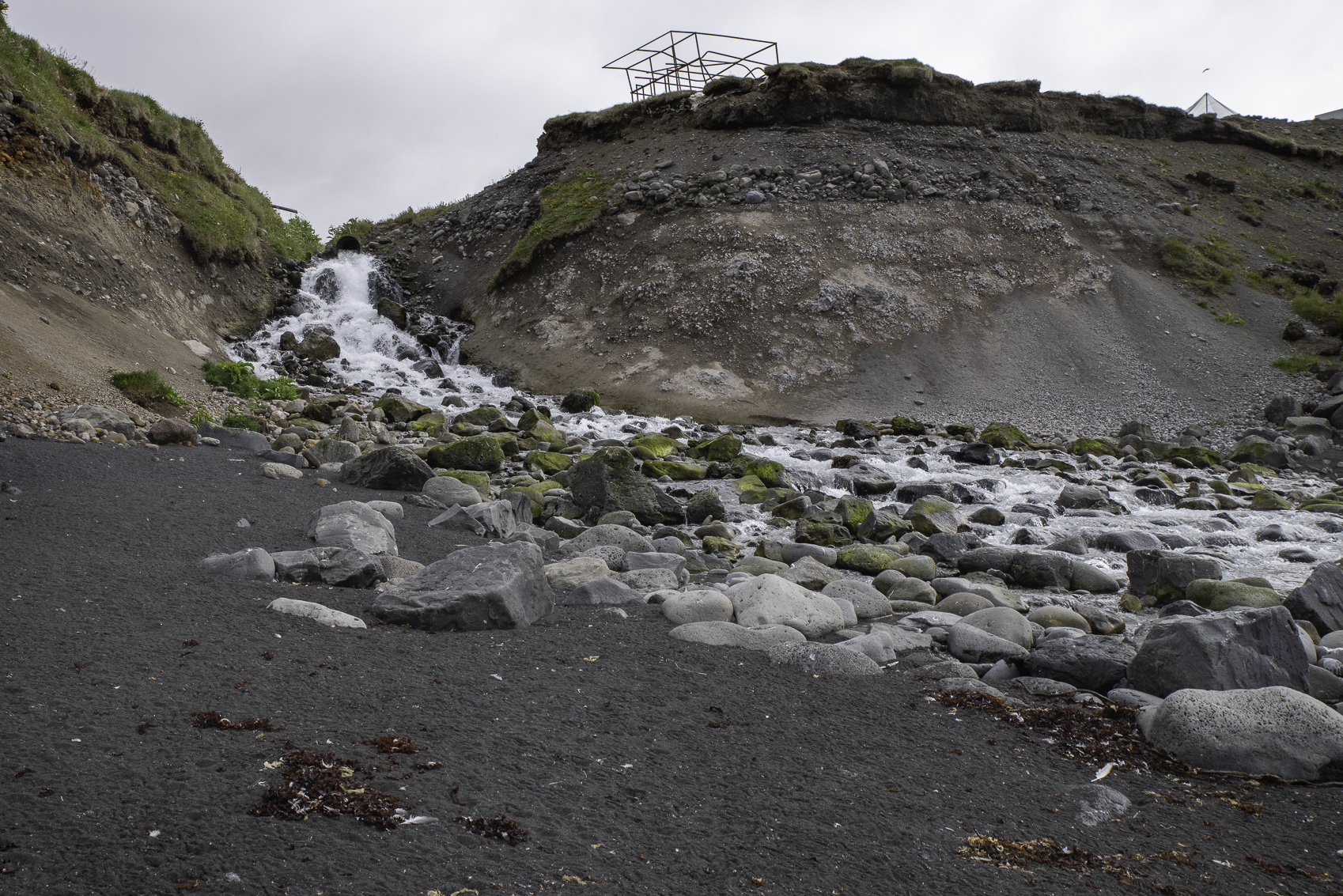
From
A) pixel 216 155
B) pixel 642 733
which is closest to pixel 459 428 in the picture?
pixel 642 733

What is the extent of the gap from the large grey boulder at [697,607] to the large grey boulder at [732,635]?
0.31 meters

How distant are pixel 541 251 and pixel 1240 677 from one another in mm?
25407

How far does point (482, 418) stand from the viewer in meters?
17.7

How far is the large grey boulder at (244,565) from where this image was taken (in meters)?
5.51

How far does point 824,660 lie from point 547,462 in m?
9.14

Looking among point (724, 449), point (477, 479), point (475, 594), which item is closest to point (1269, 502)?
point (724, 449)

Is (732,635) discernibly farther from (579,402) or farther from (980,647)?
(579,402)

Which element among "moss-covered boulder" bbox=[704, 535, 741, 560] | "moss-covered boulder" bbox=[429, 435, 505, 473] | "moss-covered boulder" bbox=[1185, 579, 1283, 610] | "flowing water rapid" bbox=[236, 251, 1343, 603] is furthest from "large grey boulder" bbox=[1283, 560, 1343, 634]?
"moss-covered boulder" bbox=[429, 435, 505, 473]

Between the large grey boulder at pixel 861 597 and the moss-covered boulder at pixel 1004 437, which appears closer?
the large grey boulder at pixel 861 597

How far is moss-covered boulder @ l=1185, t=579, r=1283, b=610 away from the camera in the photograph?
7.73 m

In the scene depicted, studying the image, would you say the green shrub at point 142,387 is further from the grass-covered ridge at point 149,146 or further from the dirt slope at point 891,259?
the dirt slope at point 891,259

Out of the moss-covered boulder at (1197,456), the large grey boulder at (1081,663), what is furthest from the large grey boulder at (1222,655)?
the moss-covered boulder at (1197,456)

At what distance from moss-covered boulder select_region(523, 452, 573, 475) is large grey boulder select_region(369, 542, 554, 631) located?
7735 millimetres

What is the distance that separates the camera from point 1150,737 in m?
4.29
